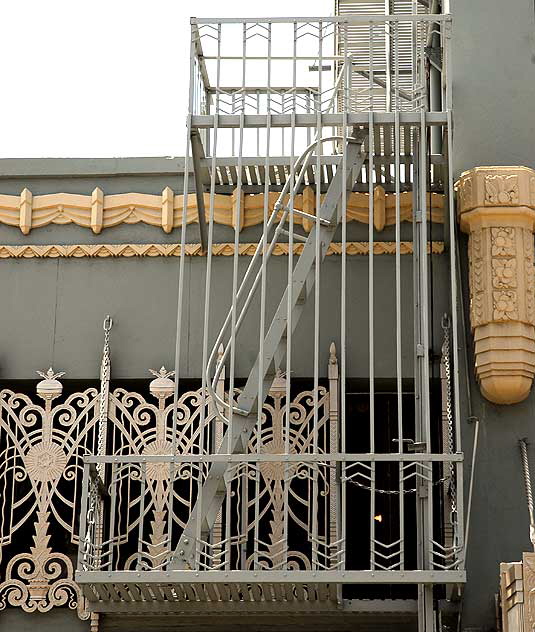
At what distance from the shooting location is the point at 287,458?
35.4ft

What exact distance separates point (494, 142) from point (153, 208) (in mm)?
3303

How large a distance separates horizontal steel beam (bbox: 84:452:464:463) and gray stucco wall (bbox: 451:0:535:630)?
131 cm

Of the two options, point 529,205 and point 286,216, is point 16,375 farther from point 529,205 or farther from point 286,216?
point 529,205

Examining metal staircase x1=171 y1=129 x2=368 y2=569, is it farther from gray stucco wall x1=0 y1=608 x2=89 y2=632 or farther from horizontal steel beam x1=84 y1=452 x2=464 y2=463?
gray stucco wall x1=0 y1=608 x2=89 y2=632

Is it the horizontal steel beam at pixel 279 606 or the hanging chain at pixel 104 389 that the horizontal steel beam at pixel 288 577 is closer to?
the horizontal steel beam at pixel 279 606

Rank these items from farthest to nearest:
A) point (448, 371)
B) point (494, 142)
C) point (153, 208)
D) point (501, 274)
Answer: point (153, 208), point (494, 142), point (448, 371), point (501, 274)

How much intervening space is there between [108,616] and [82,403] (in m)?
1.98

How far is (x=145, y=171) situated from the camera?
13.3m

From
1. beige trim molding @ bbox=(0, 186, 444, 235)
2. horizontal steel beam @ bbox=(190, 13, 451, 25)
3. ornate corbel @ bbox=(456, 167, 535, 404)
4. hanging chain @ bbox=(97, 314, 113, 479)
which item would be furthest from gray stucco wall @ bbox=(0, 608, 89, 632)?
horizontal steel beam @ bbox=(190, 13, 451, 25)

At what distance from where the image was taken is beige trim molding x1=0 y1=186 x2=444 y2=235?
1288 centimetres

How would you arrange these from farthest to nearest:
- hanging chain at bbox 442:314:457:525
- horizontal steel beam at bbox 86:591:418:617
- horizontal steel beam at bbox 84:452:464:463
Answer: hanging chain at bbox 442:314:457:525, horizontal steel beam at bbox 86:591:418:617, horizontal steel beam at bbox 84:452:464:463

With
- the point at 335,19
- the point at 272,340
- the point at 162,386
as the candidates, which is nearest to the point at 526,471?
the point at 272,340

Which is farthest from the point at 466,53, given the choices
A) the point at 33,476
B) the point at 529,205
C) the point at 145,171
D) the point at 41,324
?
the point at 33,476

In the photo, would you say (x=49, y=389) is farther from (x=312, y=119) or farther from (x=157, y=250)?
(x=312, y=119)
